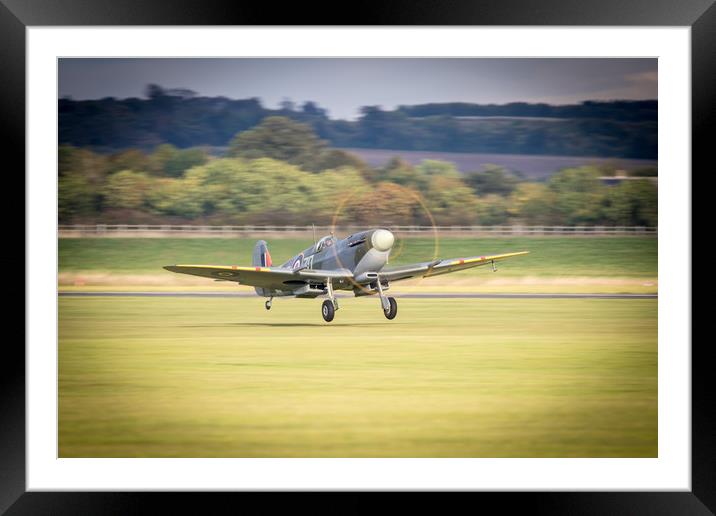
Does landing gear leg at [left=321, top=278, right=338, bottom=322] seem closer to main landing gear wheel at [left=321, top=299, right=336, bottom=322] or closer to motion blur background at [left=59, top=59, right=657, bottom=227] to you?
main landing gear wheel at [left=321, top=299, right=336, bottom=322]

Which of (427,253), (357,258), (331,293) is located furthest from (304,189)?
(357,258)

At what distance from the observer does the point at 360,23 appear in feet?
17.5

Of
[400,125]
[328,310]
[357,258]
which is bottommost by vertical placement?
[328,310]

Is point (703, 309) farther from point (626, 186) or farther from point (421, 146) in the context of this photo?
point (421, 146)

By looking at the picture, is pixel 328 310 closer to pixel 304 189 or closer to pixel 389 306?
pixel 389 306

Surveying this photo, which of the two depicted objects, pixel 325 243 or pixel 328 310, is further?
pixel 325 243

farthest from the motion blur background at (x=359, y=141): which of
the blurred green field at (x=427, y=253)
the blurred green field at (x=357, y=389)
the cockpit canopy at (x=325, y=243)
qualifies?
the blurred green field at (x=357, y=389)

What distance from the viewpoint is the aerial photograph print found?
7480 millimetres

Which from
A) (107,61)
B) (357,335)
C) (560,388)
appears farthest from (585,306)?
(107,61)

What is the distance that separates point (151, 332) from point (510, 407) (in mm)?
8767

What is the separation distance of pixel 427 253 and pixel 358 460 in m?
30.6

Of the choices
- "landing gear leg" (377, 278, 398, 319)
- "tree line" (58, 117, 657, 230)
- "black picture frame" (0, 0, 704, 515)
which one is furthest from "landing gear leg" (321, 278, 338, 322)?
"tree line" (58, 117, 657, 230)

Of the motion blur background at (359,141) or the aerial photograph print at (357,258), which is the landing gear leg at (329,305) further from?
the motion blur background at (359,141)

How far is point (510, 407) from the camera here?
8.01m
